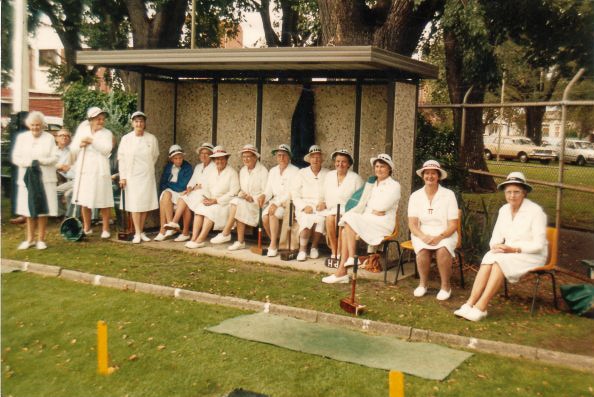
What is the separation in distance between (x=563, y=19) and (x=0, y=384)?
13234mm

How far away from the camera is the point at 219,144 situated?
12094mm

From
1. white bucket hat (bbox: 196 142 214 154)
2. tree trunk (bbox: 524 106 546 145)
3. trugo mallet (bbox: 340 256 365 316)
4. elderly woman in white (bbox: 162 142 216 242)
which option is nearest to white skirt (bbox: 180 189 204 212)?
elderly woman in white (bbox: 162 142 216 242)

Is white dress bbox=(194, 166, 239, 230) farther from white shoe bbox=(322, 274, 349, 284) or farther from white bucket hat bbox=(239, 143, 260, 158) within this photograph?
white shoe bbox=(322, 274, 349, 284)

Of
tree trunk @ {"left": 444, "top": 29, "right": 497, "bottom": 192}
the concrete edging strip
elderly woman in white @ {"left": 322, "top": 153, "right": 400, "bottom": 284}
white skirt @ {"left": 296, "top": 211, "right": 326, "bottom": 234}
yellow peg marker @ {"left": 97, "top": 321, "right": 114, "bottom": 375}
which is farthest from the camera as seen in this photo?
tree trunk @ {"left": 444, "top": 29, "right": 497, "bottom": 192}

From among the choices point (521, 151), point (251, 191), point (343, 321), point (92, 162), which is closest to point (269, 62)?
point (251, 191)

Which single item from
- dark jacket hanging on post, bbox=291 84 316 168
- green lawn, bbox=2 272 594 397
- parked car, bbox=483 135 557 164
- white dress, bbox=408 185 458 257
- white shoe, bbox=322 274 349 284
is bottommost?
green lawn, bbox=2 272 594 397

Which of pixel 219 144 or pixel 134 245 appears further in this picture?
pixel 219 144

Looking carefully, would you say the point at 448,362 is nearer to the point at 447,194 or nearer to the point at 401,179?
the point at 447,194

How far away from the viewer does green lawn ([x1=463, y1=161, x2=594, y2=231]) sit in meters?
12.7

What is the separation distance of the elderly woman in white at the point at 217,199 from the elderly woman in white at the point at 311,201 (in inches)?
47.9

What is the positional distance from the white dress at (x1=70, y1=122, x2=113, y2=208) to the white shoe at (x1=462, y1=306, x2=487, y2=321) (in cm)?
639

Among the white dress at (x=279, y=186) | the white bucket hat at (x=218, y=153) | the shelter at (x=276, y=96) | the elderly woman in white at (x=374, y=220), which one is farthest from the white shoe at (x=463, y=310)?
the white bucket hat at (x=218, y=153)

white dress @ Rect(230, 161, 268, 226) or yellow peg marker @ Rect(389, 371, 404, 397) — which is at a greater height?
white dress @ Rect(230, 161, 268, 226)

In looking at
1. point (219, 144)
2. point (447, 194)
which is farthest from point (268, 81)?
point (447, 194)
